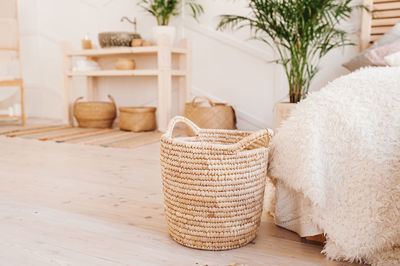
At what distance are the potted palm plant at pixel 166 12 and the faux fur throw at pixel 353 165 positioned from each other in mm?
2273

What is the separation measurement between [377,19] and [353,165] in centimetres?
207

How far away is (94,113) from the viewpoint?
132 inches

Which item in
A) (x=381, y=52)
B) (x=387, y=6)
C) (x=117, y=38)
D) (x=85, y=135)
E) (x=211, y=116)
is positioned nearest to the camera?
(x=381, y=52)

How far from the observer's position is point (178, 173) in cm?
99

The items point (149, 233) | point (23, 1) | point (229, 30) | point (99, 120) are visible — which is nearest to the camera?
point (149, 233)

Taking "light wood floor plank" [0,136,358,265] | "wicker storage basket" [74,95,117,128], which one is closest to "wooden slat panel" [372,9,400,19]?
"light wood floor plank" [0,136,358,265]

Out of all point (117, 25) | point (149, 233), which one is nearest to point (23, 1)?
point (117, 25)

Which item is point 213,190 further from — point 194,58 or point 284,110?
point 194,58

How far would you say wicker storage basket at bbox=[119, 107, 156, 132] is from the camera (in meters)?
3.16

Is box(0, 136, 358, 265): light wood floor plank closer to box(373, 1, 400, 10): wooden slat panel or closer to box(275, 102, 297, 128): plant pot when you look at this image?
box(275, 102, 297, 128): plant pot

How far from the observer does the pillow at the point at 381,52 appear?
201 centimetres

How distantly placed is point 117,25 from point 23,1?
4.45 ft

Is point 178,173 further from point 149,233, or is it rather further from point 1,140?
point 1,140

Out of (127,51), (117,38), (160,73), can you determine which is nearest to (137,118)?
(160,73)
